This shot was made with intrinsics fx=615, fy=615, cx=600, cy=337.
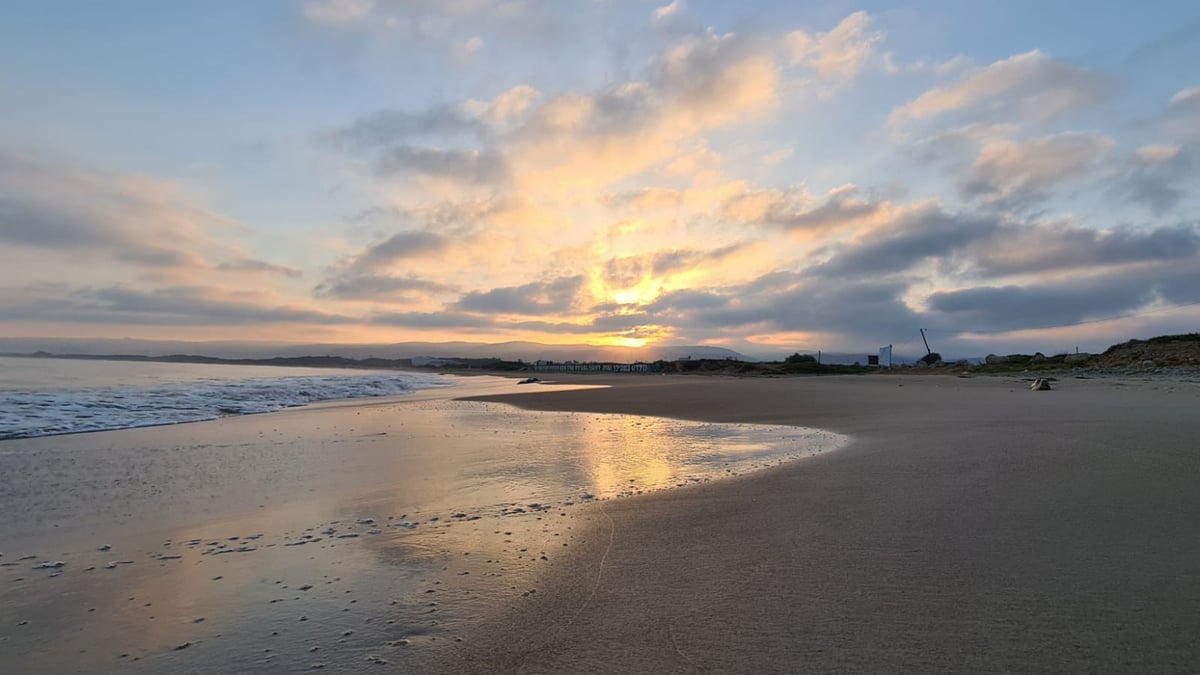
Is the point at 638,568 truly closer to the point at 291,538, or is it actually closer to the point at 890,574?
the point at 890,574

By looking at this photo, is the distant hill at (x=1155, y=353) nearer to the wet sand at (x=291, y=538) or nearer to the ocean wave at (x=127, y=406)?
the wet sand at (x=291, y=538)

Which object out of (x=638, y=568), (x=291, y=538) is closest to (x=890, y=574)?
(x=638, y=568)

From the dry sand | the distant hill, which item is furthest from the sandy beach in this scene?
the distant hill

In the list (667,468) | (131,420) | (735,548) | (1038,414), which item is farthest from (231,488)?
(1038,414)

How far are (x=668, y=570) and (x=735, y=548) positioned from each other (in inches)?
25.1

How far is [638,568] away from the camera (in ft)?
13.3

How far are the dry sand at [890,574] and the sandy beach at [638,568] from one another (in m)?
0.02

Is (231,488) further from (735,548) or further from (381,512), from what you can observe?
(735,548)

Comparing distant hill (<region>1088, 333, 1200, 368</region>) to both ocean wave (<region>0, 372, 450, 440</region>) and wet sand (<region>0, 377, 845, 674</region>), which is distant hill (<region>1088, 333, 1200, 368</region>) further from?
ocean wave (<region>0, 372, 450, 440</region>)

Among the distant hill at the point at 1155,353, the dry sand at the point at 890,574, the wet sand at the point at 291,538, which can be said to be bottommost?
the wet sand at the point at 291,538

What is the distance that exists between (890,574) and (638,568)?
153cm

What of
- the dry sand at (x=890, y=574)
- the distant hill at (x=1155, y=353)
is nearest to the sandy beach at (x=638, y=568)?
the dry sand at (x=890, y=574)

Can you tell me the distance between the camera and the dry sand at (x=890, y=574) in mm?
2732

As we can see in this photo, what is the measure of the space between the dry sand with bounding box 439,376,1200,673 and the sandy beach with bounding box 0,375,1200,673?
18mm
